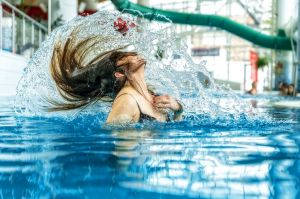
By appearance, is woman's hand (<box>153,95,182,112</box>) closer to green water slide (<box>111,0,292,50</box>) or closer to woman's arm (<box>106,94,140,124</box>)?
woman's arm (<box>106,94,140,124</box>)

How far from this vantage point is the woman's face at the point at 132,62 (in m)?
3.55

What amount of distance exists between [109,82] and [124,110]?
42 cm

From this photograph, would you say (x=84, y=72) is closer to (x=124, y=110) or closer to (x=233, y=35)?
(x=124, y=110)

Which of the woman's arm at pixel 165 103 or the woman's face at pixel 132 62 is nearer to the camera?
the woman's face at pixel 132 62

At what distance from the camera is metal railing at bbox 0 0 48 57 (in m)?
9.94

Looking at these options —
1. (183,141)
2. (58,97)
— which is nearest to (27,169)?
(183,141)

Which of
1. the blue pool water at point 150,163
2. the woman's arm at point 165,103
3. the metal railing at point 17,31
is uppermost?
the metal railing at point 17,31

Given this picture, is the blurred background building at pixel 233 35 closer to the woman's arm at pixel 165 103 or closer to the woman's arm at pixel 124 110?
the woman's arm at pixel 165 103

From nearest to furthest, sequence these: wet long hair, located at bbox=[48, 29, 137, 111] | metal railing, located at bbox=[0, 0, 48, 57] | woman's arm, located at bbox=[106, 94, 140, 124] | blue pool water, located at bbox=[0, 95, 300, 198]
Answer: blue pool water, located at bbox=[0, 95, 300, 198], woman's arm, located at bbox=[106, 94, 140, 124], wet long hair, located at bbox=[48, 29, 137, 111], metal railing, located at bbox=[0, 0, 48, 57]

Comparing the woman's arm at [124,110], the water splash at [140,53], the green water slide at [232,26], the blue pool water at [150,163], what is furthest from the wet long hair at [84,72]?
the green water slide at [232,26]

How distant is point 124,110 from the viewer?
3.46m

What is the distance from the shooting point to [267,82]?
30156 mm

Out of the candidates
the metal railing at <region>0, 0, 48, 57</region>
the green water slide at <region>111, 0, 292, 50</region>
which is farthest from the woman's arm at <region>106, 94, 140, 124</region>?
the green water slide at <region>111, 0, 292, 50</region>

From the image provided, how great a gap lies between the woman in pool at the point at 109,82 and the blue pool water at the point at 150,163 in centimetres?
20
